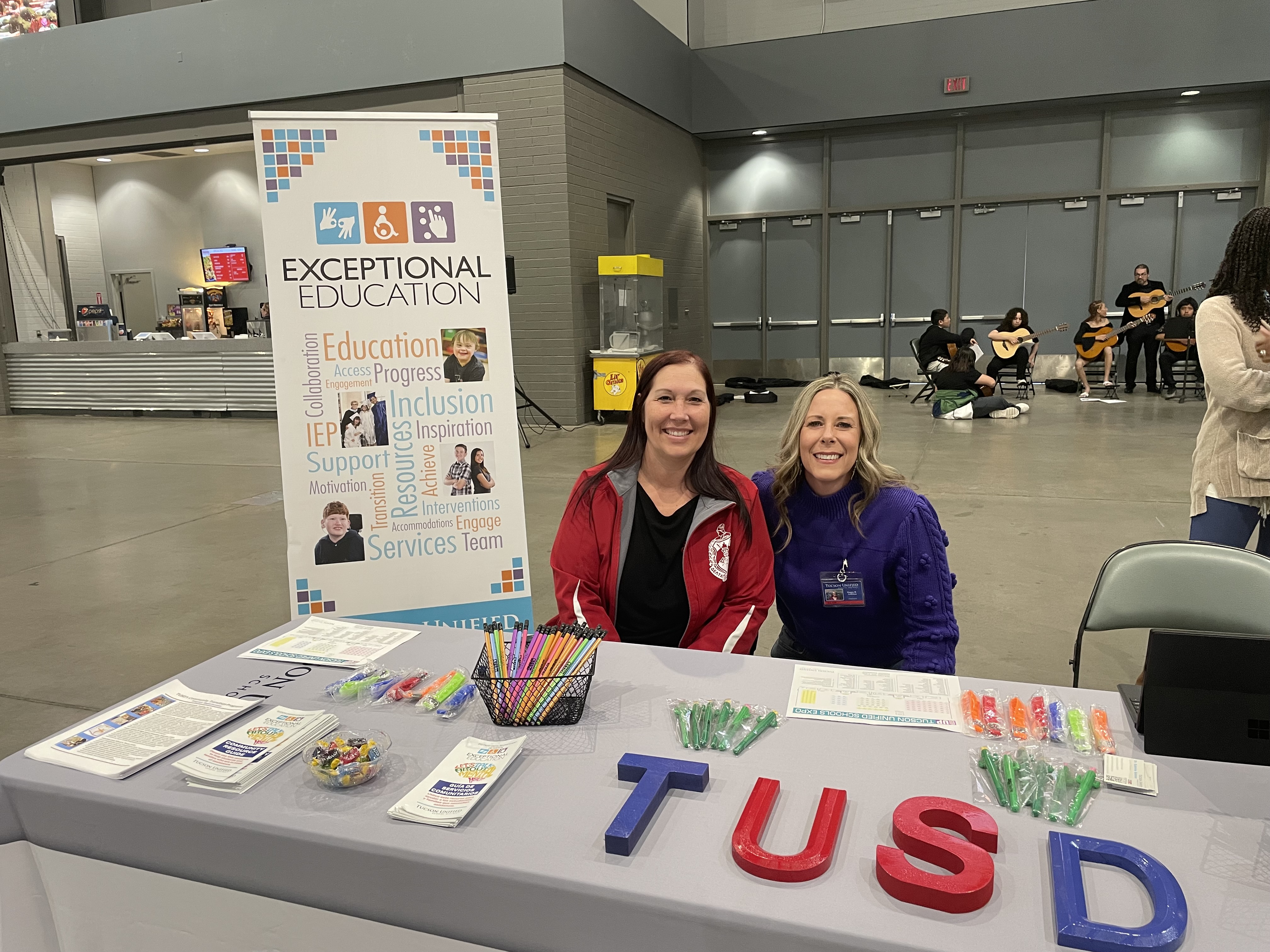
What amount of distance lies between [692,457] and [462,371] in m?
1.12

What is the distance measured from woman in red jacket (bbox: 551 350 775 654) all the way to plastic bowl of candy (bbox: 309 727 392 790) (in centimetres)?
80

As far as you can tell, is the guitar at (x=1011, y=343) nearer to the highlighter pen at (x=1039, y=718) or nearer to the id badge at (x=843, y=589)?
the id badge at (x=843, y=589)

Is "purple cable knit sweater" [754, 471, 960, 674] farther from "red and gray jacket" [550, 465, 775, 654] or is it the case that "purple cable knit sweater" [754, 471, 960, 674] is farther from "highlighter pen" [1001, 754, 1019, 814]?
"highlighter pen" [1001, 754, 1019, 814]

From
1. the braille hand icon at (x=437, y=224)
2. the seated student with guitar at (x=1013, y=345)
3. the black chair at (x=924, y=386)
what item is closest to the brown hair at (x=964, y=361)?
the black chair at (x=924, y=386)

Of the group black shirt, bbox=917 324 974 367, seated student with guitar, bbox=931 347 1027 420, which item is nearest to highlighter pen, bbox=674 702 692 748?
seated student with guitar, bbox=931 347 1027 420

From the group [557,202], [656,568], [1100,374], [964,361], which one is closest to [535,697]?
[656,568]

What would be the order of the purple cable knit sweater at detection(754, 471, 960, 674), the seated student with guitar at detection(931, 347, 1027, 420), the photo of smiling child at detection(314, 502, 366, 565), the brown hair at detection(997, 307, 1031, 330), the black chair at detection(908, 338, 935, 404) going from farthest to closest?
the brown hair at detection(997, 307, 1031, 330), the black chair at detection(908, 338, 935, 404), the seated student with guitar at detection(931, 347, 1027, 420), the photo of smiling child at detection(314, 502, 366, 565), the purple cable knit sweater at detection(754, 471, 960, 674)

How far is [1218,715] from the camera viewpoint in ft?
4.40

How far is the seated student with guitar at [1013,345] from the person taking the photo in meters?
10.5

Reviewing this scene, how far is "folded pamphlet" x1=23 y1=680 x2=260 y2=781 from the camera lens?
1.44 metres

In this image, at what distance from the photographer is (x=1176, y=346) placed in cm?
1018

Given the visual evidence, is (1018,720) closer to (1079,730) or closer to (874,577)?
(1079,730)

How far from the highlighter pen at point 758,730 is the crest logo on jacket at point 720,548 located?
67 cm

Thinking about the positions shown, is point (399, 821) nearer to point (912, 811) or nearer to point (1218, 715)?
point (912, 811)
